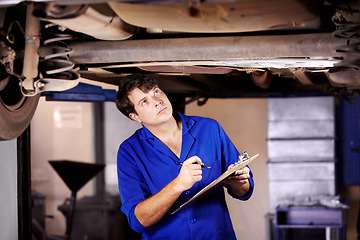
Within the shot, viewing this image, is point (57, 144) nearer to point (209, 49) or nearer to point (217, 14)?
point (209, 49)

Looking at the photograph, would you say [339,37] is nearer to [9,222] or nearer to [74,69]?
[74,69]

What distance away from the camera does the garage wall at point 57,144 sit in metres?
6.26

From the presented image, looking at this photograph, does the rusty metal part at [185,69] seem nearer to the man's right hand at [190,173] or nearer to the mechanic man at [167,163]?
the mechanic man at [167,163]

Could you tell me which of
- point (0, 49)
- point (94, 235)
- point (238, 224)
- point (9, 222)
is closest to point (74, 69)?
point (0, 49)

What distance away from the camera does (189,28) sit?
1.35 metres

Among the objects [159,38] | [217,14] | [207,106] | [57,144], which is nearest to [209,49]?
[159,38]

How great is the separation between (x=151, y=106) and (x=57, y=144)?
480 cm

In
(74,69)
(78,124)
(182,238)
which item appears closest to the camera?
(74,69)

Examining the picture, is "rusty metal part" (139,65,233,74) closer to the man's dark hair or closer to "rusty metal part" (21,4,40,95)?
the man's dark hair

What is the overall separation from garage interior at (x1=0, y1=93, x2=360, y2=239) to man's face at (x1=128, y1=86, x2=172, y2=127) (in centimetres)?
288

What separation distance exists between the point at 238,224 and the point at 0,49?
479 centimetres

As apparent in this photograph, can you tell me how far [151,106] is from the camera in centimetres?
194

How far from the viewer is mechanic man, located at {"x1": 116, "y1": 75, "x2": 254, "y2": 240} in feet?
6.34

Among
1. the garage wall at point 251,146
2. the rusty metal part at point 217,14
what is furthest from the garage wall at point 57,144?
the rusty metal part at point 217,14
